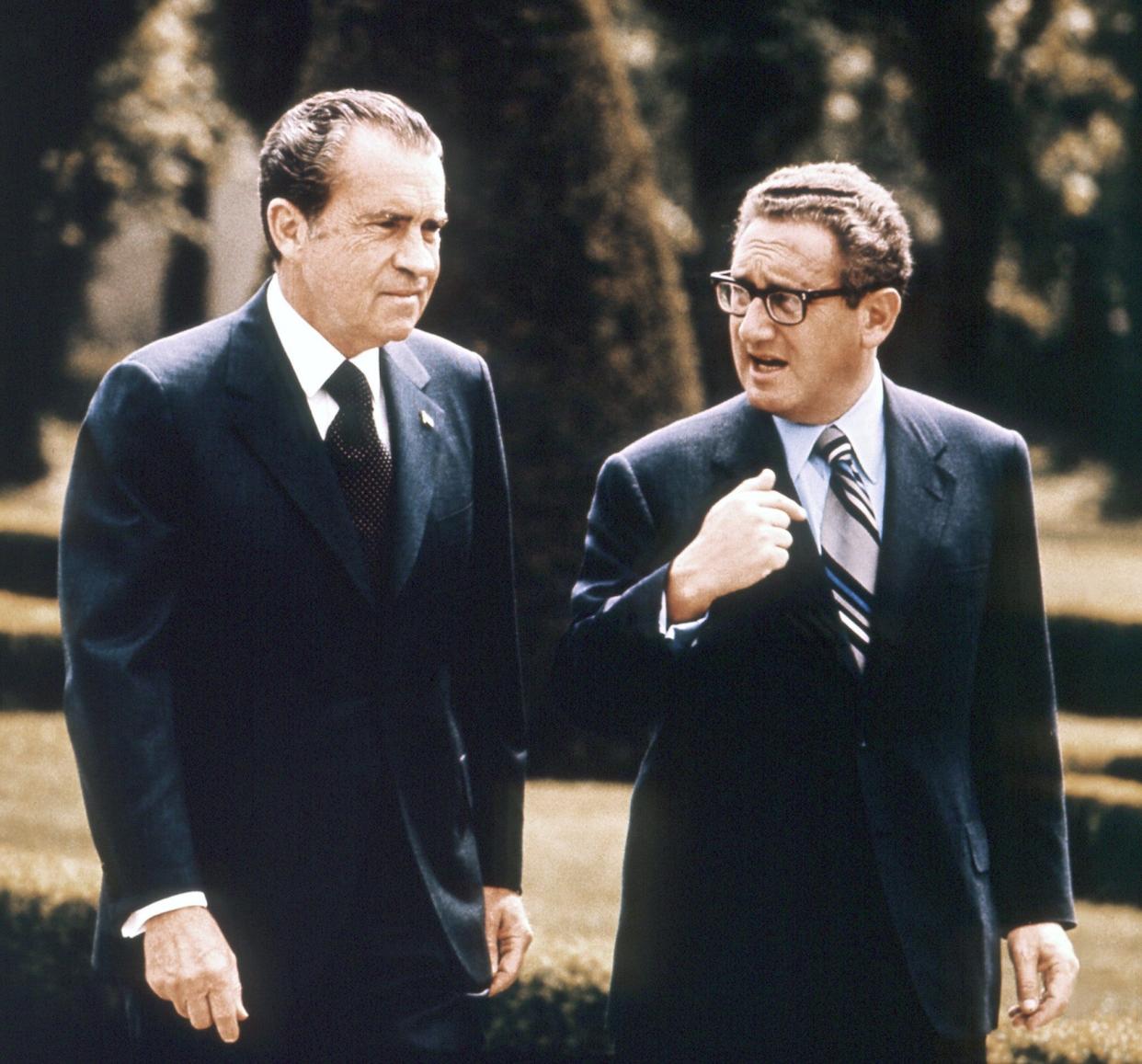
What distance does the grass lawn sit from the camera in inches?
197

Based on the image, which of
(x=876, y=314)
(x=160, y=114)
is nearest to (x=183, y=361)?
(x=876, y=314)

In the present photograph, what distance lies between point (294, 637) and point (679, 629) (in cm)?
61

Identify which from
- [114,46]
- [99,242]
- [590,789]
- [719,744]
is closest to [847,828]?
[719,744]

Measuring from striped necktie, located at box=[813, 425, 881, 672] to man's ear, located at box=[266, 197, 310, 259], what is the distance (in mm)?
892

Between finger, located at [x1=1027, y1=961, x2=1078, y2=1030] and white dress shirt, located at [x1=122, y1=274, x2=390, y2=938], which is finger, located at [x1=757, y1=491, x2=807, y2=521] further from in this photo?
finger, located at [x1=1027, y1=961, x2=1078, y2=1030]

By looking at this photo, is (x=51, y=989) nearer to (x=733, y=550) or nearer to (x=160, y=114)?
(x=733, y=550)

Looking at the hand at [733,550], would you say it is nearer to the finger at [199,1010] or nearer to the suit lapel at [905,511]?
the suit lapel at [905,511]

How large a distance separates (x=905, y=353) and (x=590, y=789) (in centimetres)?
1304

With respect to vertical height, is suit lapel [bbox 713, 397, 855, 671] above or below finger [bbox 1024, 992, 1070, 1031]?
above

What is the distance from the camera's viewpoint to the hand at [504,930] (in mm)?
3312

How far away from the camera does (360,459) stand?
309cm

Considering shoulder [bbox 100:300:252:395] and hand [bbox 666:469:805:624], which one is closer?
hand [bbox 666:469:805:624]

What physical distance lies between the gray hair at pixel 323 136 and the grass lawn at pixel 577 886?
2.72m

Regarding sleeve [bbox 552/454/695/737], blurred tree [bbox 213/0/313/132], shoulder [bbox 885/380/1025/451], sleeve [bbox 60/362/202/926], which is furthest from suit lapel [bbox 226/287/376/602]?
blurred tree [bbox 213/0/313/132]
